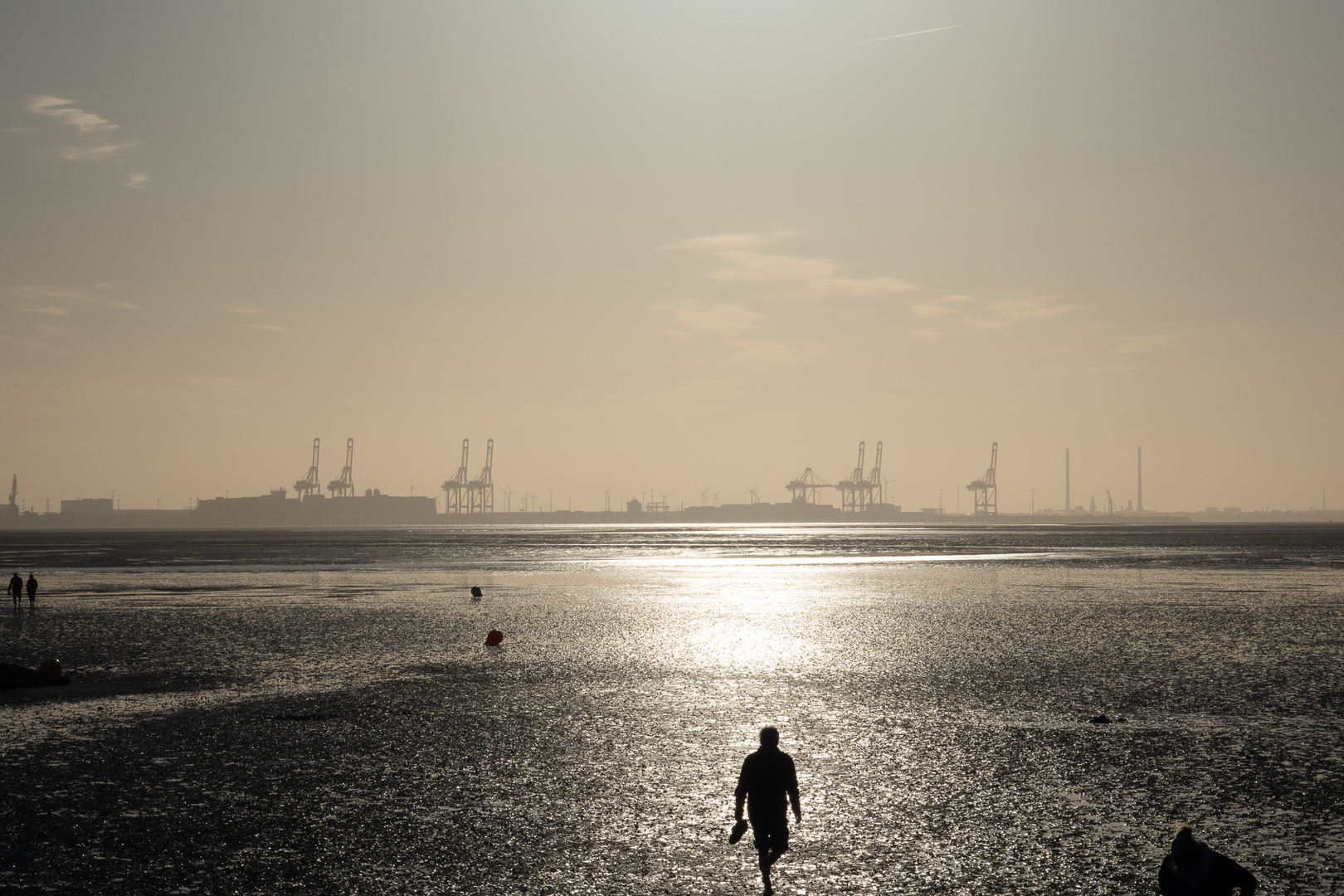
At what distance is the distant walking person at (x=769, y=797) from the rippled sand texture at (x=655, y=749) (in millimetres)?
446

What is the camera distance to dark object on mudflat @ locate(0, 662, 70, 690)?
794 inches

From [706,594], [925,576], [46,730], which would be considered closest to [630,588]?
[706,594]

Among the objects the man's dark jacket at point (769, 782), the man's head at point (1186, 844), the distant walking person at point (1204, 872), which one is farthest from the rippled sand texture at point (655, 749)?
the man's head at point (1186, 844)

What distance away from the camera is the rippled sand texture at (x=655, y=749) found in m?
9.93

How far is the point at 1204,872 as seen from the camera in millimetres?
7027

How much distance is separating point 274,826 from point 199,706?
7.95 metres

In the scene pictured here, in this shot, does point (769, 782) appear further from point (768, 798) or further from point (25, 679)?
point (25, 679)

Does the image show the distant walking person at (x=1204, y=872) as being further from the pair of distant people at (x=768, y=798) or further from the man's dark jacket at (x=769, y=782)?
the man's dark jacket at (x=769, y=782)

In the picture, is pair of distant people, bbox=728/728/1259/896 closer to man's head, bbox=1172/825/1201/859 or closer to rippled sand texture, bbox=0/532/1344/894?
rippled sand texture, bbox=0/532/1344/894

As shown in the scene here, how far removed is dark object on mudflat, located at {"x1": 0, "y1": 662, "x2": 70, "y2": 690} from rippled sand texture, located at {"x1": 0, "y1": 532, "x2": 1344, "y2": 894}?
3.54 ft

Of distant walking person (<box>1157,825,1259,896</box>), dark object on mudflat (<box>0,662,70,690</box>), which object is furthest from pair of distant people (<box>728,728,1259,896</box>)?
dark object on mudflat (<box>0,662,70,690</box>)

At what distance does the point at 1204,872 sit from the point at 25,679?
20.4 m

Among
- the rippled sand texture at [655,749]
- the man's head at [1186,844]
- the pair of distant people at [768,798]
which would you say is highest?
the man's head at [1186,844]

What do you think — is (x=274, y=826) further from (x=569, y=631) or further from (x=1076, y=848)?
(x=569, y=631)
